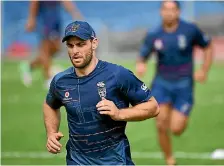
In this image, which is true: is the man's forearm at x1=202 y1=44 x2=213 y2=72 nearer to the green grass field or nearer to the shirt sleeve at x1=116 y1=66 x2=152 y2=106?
the green grass field

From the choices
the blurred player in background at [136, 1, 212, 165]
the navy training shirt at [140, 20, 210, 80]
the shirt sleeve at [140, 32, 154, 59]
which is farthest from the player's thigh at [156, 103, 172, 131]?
the shirt sleeve at [140, 32, 154, 59]

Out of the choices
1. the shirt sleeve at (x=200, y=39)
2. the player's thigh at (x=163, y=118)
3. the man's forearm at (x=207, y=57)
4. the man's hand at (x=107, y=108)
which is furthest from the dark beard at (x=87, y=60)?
the man's forearm at (x=207, y=57)

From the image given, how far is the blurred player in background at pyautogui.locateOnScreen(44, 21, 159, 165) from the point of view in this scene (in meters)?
7.89

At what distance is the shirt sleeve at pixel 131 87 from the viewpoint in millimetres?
7988

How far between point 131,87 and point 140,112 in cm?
27

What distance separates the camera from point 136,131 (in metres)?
16.5

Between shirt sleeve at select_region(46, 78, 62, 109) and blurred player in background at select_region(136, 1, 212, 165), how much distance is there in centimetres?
401

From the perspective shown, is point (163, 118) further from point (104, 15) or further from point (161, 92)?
point (104, 15)

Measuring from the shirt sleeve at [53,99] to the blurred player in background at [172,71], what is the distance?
4.01 m

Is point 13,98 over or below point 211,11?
below

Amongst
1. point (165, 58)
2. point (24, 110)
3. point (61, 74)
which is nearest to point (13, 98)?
point (24, 110)

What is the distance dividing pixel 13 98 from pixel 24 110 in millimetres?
1950

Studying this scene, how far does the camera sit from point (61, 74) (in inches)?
325

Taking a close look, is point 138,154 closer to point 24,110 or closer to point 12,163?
point 12,163
